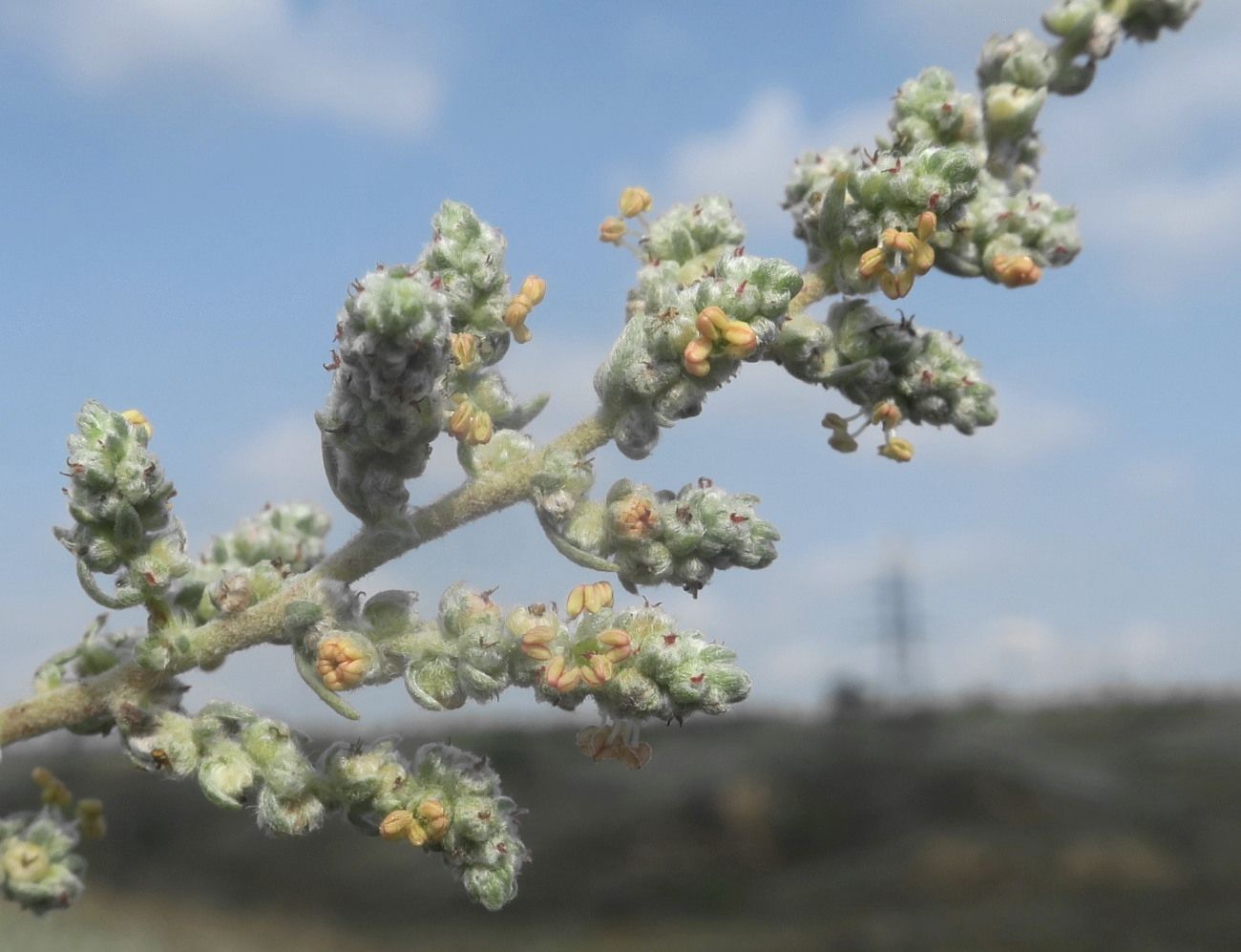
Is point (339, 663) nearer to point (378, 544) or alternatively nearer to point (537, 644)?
point (378, 544)

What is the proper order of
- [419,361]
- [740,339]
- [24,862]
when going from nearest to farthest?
[419,361]
[740,339]
[24,862]

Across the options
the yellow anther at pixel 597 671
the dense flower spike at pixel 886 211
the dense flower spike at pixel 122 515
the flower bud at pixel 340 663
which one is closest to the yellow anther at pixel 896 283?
the dense flower spike at pixel 886 211

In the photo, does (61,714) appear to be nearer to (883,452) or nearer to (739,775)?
(883,452)

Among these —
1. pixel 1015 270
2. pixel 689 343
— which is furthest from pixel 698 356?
pixel 1015 270

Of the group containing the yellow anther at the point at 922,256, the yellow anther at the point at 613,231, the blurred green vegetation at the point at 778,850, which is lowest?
the blurred green vegetation at the point at 778,850

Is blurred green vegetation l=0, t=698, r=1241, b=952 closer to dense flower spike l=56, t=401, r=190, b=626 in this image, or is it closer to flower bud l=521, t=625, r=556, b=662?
dense flower spike l=56, t=401, r=190, b=626

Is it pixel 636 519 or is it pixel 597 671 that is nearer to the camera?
pixel 597 671

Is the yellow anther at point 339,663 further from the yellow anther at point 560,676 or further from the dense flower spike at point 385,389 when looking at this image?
the yellow anther at point 560,676
